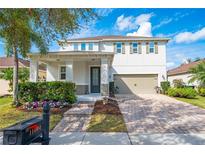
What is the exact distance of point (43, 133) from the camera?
3.94 m

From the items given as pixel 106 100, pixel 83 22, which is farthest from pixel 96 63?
pixel 83 22

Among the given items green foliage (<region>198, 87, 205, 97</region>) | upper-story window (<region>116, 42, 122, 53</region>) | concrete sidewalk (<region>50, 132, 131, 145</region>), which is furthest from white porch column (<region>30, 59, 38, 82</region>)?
green foliage (<region>198, 87, 205, 97</region>)

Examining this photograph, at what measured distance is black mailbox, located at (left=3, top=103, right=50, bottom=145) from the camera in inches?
123

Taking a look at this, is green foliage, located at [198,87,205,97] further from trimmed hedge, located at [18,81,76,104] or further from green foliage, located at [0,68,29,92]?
green foliage, located at [0,68,29,92]

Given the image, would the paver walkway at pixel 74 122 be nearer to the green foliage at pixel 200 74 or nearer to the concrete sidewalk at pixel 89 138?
the concrete sidewalk at pixel 89 138

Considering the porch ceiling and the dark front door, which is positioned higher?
the porch ceiling

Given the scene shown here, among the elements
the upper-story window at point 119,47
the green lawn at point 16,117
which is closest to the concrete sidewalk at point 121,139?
the green lawn at point 16,117

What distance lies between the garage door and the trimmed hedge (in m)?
10.9

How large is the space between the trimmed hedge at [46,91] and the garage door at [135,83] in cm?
1085

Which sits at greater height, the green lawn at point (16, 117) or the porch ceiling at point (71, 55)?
the porch ceiling at point (71, 55)

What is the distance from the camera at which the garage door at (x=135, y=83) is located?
67.3 ft

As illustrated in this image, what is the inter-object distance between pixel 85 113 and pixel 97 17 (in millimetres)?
4337

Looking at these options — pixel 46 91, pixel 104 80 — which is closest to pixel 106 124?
pixel 46 91

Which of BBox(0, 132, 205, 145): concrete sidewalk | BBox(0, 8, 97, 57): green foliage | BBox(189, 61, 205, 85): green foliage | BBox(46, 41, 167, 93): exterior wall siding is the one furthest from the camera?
BBox(46, 41, 167, 93): exterior wall siding
